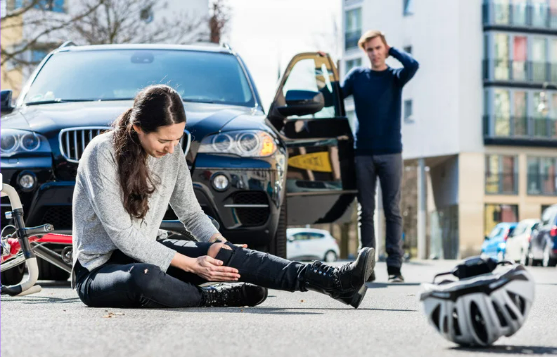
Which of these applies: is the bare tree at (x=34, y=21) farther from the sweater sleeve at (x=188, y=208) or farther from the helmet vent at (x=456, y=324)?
the helmet vent at (x=456, y=324)

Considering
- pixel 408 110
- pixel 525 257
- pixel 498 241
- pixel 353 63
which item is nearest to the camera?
pixel 525 257

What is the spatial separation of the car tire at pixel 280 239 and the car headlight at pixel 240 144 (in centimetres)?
61

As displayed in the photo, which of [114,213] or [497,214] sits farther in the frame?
[497,214]

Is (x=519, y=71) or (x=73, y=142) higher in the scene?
(x=73, y=142)

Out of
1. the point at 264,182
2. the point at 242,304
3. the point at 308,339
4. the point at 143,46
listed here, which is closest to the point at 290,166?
the point at 264,182

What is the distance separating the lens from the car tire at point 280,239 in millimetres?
8156

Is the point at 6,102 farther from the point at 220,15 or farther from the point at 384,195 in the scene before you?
the point at 220,15

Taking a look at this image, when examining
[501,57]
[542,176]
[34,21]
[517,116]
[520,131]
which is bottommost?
[542,176]

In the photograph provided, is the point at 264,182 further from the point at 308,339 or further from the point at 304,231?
the point at 304,231

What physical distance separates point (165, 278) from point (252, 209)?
2.27m

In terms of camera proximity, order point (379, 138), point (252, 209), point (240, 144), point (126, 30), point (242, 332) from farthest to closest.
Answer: point (126, 30) < point (379, 138) < point (252, 209) < point (240, 144) < point (242, 332)

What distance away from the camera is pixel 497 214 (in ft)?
167

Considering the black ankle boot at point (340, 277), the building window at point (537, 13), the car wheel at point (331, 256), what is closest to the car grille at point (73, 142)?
the black ankle boot at point (340, 277)

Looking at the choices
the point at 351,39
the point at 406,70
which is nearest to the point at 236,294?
the point at 406,70
